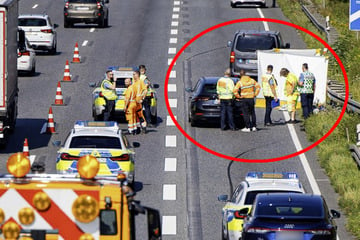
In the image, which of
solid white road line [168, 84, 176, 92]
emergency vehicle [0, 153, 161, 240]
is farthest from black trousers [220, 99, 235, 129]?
emergency vehicle [0, 153, 161, 240]

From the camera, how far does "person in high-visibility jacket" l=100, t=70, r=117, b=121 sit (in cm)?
3130

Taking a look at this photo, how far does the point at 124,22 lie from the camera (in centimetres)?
5734

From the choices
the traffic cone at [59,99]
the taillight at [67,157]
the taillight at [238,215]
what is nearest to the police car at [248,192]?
the taillight at [238,215]

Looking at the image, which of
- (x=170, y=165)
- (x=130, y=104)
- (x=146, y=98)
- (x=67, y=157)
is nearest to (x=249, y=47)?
(x=146, y=98)

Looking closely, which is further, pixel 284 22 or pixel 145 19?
pixel 145 19

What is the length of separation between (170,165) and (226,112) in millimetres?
4329

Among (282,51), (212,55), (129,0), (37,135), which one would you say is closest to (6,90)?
(37,135)

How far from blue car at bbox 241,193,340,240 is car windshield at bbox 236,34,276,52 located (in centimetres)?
2337

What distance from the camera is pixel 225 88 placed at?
3114 centimetres

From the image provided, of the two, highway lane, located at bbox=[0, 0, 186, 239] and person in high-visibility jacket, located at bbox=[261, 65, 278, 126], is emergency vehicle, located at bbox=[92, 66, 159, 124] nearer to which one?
highway lane, located at bbox=[0, 0, 186, 239]

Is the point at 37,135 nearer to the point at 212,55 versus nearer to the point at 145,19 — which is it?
the point at 212,55

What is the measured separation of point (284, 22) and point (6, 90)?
28.0 meters

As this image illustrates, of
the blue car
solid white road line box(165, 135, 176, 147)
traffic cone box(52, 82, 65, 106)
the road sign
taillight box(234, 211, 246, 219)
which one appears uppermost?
the road sign

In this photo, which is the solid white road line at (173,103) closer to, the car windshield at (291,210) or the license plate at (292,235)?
the car windshield at (291,210)
